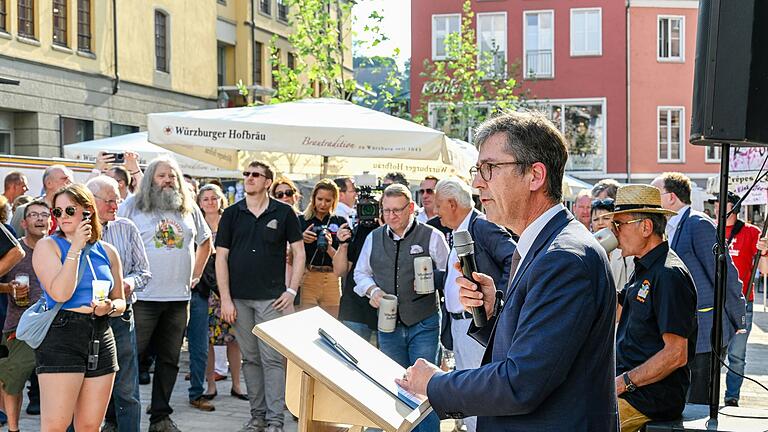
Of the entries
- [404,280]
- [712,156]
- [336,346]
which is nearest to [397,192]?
[404,280]

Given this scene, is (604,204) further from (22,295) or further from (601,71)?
(601,71)

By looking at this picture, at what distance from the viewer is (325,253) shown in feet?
30.9

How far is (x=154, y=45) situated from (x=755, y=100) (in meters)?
26.8

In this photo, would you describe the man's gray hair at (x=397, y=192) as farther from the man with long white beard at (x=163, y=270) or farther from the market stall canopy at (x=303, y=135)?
the market stall canopy at (x=303, y=135)

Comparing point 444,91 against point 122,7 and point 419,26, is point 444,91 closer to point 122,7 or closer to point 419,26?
point 419,26

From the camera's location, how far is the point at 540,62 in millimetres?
39625

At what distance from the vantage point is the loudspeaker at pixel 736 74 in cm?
476

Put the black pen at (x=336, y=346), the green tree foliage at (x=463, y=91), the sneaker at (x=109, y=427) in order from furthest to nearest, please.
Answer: the green tree foliage at (x=463, y=91)
the sneaker at (x=109, y=427)
the black pen at (x=336, y=346)

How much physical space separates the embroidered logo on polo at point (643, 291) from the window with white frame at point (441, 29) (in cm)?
3523

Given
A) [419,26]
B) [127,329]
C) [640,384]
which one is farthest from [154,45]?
[640,384]

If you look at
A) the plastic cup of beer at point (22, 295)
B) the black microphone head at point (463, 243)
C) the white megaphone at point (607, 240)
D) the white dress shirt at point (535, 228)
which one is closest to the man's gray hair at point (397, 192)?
the plastic cup of beer at point (22, 295)

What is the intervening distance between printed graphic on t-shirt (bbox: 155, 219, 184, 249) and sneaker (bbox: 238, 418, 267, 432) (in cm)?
156

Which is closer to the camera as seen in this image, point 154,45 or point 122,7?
point 122,7

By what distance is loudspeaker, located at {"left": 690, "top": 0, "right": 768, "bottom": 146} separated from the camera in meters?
4.76
